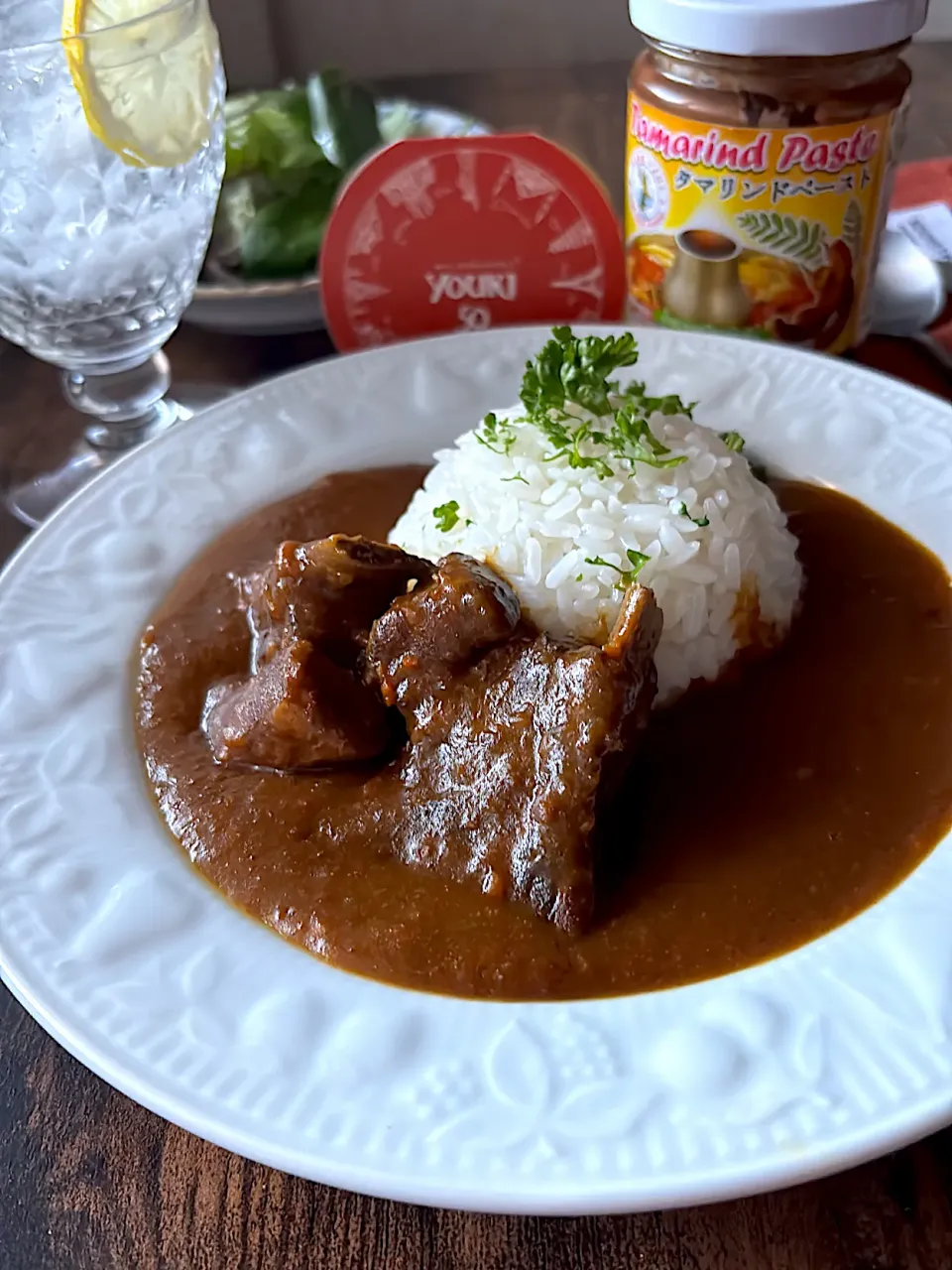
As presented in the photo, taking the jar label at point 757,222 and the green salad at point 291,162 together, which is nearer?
the jar label at point 757,222

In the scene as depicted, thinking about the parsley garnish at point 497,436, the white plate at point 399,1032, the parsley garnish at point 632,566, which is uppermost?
the parsley garnish at point 497,436

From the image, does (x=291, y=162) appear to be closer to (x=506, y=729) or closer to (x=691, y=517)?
(x=691, y=517)

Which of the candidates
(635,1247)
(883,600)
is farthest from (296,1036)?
(883,600)

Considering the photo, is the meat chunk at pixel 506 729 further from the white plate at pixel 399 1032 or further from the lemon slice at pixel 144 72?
the lemon slice at pixel 144 72

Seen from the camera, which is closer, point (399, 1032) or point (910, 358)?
point (399, 1032)

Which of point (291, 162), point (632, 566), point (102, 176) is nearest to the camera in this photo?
point (632, 566)

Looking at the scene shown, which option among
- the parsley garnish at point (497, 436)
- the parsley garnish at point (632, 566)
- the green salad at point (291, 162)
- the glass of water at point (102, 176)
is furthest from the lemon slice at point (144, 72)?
the parsley garnish at point (632, 566)

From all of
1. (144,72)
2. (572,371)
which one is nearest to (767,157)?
(572,371)
